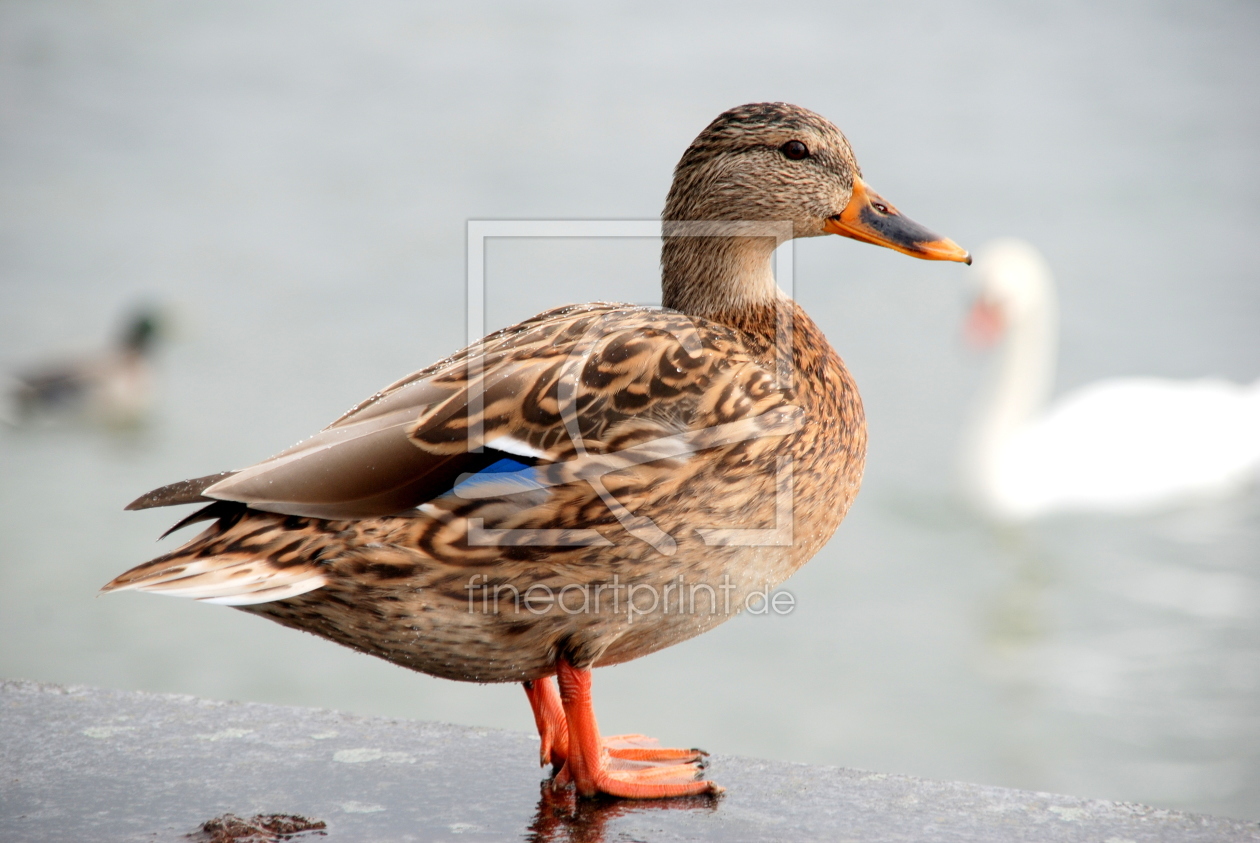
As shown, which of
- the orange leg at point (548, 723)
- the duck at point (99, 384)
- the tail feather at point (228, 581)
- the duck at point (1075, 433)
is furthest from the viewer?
Result: the duck at point (99, 384)

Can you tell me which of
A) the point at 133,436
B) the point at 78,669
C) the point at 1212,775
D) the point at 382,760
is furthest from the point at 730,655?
the point at 382,760

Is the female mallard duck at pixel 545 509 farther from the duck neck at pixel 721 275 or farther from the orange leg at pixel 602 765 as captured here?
the duck neck at pixel 721 275

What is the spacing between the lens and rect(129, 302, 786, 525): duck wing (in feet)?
8.04

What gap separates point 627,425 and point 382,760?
1039 millimetres

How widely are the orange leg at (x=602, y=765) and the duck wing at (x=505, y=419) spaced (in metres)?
0.48

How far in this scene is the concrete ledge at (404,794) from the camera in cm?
262

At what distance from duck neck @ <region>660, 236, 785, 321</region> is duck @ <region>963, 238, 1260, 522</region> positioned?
323 inches

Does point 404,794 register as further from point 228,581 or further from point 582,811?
point 228,581

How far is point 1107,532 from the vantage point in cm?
1230

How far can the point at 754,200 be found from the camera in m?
3.04

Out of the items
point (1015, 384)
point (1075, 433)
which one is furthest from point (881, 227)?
point (1015, 384)

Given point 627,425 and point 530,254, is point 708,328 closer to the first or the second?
point 627,425

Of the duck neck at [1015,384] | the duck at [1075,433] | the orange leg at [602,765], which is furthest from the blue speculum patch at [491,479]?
the duck neck at [1015,384]

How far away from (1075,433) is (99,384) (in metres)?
8.77
